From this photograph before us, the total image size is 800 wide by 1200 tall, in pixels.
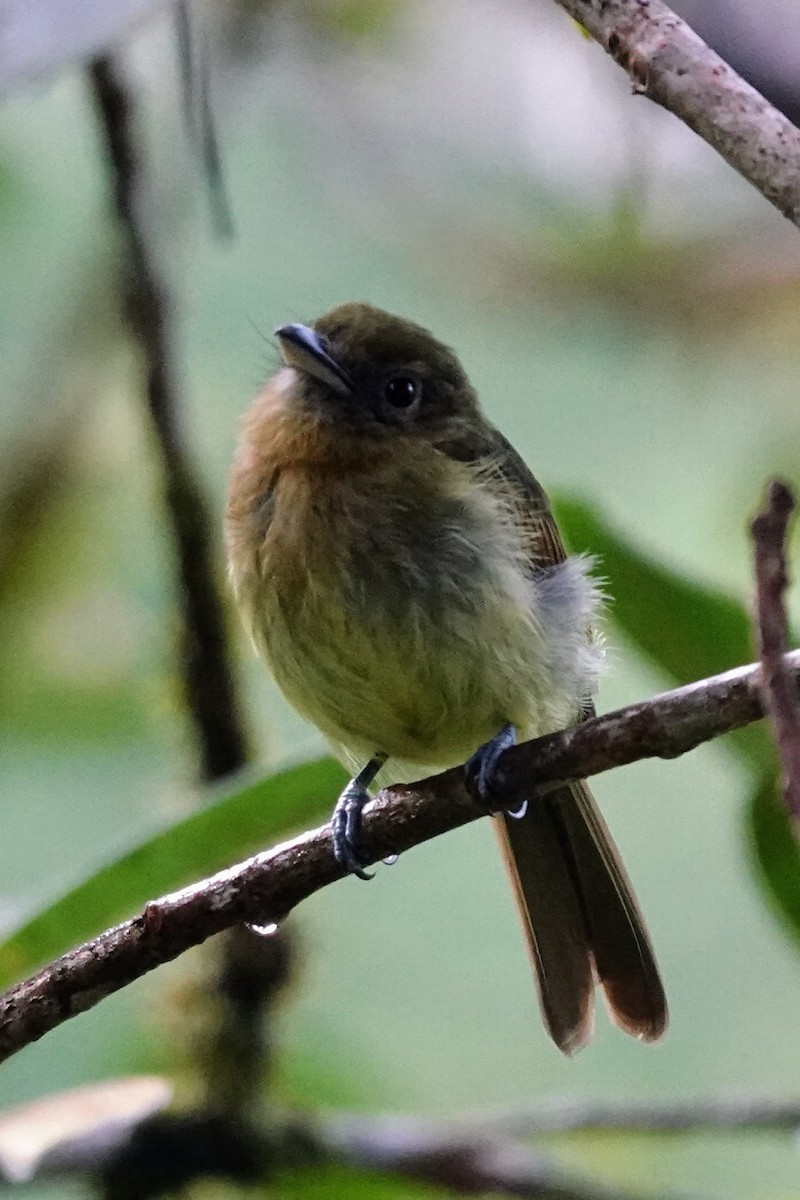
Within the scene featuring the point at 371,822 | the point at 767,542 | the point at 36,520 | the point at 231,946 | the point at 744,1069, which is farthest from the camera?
the point at 744,1069

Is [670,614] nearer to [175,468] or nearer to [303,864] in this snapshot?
[303,864]

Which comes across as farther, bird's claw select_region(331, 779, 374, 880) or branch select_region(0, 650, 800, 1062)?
bird's claw select_region(331, 779, 374, 880)

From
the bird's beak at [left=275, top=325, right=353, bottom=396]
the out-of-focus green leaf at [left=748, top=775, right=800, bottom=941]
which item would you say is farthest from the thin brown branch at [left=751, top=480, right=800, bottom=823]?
the bird's beak at [left=275, top=325, right=353, bottom=396]

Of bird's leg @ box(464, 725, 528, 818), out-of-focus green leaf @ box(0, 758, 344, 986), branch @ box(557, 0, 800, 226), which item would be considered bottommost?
bird's leg @ box(464, 725, 528, 818)

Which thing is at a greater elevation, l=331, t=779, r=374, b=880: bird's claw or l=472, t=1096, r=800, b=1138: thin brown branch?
l=331, t=779, r=374, b=880: bird's claw

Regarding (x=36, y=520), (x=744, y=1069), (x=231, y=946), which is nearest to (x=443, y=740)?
(x=231, y=946)

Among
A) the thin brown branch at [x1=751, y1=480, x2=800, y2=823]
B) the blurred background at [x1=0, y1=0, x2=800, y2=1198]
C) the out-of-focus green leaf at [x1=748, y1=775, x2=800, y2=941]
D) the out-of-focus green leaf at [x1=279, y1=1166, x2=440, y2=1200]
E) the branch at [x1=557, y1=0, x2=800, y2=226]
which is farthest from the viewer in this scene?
the blurred background at [x1=0, y1=0, x2=800, y2=1198]

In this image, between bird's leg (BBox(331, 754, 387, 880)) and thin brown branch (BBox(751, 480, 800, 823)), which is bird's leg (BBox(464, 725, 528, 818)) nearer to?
bird's leg (BBox(331, 754, 387, 880))

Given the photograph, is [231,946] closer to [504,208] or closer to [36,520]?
[36,520]

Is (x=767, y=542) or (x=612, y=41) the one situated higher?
(x=612, y=41)
